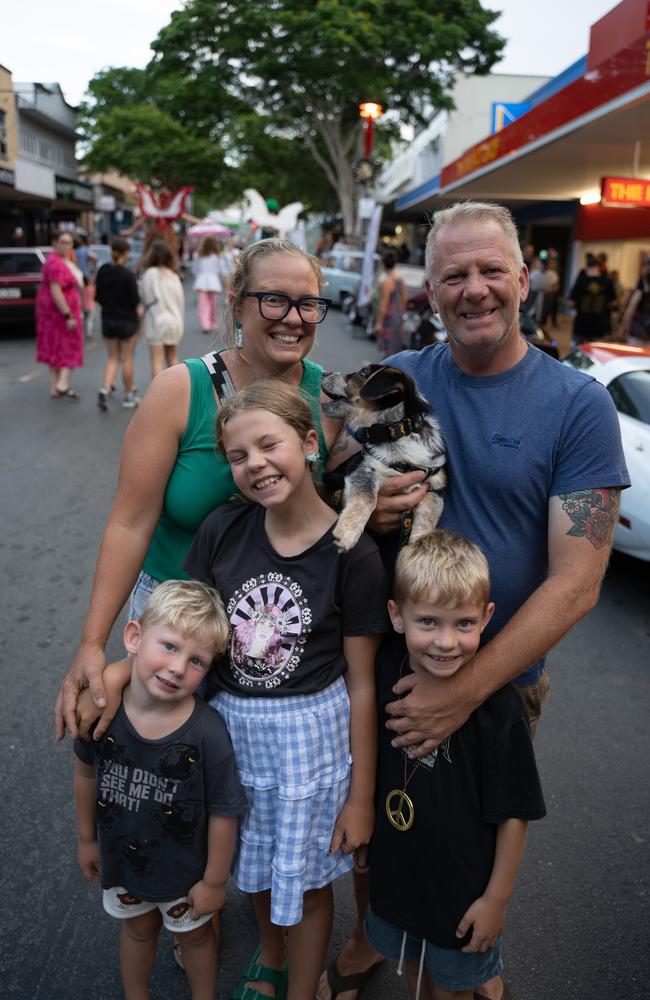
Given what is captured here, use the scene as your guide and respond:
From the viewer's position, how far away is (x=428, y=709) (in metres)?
1.90

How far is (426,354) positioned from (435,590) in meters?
0.76

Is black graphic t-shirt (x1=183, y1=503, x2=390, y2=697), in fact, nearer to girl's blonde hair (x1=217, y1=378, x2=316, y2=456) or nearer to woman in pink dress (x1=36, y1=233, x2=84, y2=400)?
girl's blonde hair (x1=217, y1=378, x2=316, y2=456)

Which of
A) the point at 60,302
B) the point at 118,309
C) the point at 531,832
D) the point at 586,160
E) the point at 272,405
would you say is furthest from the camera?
the point at 586,160

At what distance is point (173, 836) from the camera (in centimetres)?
202

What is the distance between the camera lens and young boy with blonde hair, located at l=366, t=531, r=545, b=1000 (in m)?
1.88

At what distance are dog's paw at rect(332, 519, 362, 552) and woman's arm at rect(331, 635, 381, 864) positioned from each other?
25cm

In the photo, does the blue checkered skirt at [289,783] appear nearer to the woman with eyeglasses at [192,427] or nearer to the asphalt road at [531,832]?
the woman with eyeglasses at [192,427]

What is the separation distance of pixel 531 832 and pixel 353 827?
142 centimetres

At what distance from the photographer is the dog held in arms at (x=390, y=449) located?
2.04 metres

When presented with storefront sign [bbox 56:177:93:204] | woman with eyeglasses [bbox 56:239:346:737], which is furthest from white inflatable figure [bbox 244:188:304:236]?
woman with eyeglasses [bbox 56:239:346:737]

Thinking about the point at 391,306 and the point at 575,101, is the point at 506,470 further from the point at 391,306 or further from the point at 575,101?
the point at 391,306

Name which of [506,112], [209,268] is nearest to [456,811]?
[209,268]

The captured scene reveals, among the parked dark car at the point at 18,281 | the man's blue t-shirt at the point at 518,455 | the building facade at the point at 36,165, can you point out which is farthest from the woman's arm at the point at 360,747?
the building facade at the point at 36,165

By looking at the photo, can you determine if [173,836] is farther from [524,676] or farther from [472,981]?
[524,676]
